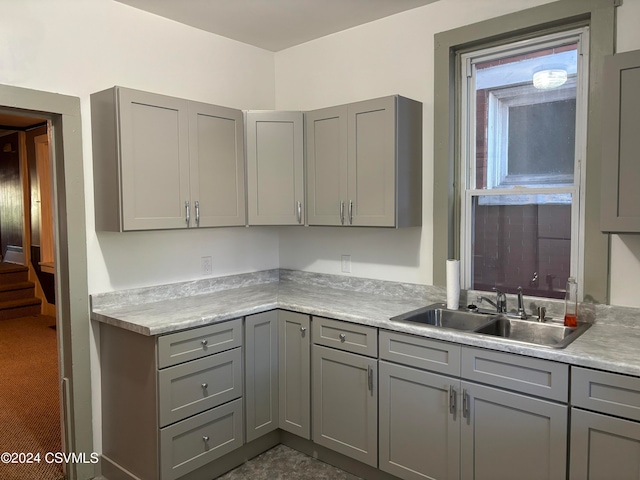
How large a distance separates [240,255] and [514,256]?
1905 mm

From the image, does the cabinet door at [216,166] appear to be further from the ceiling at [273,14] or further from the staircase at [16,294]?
the staircase at [16,294]

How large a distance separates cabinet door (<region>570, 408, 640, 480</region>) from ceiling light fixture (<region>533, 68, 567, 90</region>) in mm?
1688

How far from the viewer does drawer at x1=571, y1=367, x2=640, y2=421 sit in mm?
1825

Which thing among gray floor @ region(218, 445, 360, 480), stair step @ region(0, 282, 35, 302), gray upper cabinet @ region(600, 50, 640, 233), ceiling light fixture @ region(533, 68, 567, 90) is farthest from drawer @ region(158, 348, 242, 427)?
stair step @ region(0, 282, 35, 302)

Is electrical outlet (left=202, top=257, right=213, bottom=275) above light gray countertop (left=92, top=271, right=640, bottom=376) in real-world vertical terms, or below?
above

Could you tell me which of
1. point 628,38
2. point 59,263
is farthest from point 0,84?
point 628,38

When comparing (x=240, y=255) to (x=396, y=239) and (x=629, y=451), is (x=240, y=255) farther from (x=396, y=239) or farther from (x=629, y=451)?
(x=629, y=451)

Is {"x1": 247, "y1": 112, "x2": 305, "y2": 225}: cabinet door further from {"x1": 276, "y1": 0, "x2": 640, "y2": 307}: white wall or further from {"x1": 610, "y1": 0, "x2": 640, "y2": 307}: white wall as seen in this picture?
{"x1": 610, "y1": 0, "x2": 640, "y2": 307}: white wall

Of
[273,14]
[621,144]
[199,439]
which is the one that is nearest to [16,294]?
[199,439]

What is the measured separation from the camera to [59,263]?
2775mm

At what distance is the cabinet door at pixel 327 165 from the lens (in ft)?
10.1

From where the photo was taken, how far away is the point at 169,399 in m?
2.48

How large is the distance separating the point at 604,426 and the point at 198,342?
6.19 feet

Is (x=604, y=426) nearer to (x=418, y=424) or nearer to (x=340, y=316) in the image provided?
(x=418, y=424)
